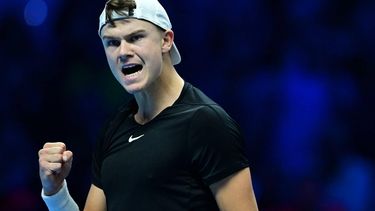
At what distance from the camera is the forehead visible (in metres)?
1.18

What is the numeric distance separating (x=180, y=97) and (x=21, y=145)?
1421 millimetres

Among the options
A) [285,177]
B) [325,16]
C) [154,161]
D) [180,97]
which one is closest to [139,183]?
[154,161]

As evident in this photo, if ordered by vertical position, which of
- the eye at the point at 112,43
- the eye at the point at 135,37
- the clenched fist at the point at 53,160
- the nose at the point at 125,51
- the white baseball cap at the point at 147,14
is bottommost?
the clenched fist at the point at 53,160

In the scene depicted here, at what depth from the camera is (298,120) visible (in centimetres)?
226

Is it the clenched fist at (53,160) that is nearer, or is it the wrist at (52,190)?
the clenched fist at (53,160)

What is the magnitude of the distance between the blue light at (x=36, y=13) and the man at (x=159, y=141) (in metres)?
1.36

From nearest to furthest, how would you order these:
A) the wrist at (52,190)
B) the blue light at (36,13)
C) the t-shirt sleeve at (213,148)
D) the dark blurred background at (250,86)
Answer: the t-shirt sleeve at (213,148) < the wrist at (52,190) < the dark blurred background at (250,86) < the blue light at (36,13)

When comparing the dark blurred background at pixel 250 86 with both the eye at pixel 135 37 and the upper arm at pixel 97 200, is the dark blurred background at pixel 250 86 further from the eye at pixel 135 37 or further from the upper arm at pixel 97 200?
the eye at pixel 135 37

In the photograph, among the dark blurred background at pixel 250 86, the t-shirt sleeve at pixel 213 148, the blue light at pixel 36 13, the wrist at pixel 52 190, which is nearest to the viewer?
the t-shirt sleeve at pixel 213 148

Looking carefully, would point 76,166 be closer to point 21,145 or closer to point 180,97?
point 21,145

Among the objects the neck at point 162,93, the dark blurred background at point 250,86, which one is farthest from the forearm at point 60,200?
the dark blurred background at point 250,86

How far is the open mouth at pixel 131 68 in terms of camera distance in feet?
3.87

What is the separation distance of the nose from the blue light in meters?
1.45

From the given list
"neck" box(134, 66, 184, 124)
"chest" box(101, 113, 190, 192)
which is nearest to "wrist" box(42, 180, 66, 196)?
"chest" box(101, 113, 190, 192)
